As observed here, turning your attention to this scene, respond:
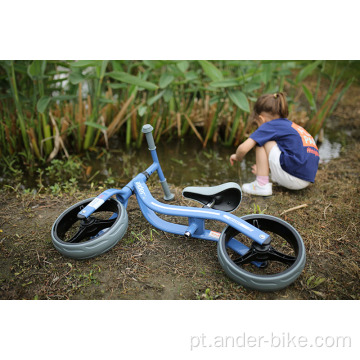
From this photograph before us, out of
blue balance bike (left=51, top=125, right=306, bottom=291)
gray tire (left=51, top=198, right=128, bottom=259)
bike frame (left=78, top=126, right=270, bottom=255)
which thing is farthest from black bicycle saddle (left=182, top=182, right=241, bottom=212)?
gray tire (left=51, top=198, right=128, bottom=259)

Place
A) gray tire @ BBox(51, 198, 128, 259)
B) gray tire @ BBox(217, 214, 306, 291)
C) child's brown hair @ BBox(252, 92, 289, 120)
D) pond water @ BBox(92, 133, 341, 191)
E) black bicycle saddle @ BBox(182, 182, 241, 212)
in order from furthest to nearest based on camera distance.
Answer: pond water @ BBox(92, 133, 341, 191) < child's brown hair @ BBox(252, 92, 289, 120) < black bicycle saddle @ BBox(182, 182, 241, 212) < gray tire @ BBox(51, 198, 128, 259) < gray tire @ BBox(217, 214, 306, 291)

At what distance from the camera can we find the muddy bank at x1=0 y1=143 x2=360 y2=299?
168cm

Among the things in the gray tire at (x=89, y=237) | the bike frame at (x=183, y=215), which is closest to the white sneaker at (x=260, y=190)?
the bike frame at (x=183, y=215)

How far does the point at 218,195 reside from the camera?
2055 millimetres

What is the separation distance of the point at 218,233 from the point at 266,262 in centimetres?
33

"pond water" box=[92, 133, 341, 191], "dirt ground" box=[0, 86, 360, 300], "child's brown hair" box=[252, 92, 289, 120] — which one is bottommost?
"pond water" box=[92, 133, 341, 191]

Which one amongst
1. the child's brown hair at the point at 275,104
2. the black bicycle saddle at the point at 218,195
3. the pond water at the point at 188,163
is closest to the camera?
the black bicycle saddle at the point at 218,195

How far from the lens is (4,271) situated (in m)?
1.81

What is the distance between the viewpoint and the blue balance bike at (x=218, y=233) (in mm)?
1614

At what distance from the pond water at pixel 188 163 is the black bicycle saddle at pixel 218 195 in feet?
2.78

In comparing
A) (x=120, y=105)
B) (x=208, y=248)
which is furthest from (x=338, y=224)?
(x=120, y=105)

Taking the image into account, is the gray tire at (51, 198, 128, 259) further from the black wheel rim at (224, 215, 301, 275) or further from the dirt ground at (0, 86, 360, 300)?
the black wheel rim at (224, 215, 301, 275)

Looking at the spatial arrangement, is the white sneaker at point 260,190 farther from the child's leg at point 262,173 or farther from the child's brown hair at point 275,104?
the child's brown hair at point 275,104

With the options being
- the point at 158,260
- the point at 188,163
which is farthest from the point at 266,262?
the point at 188,163
